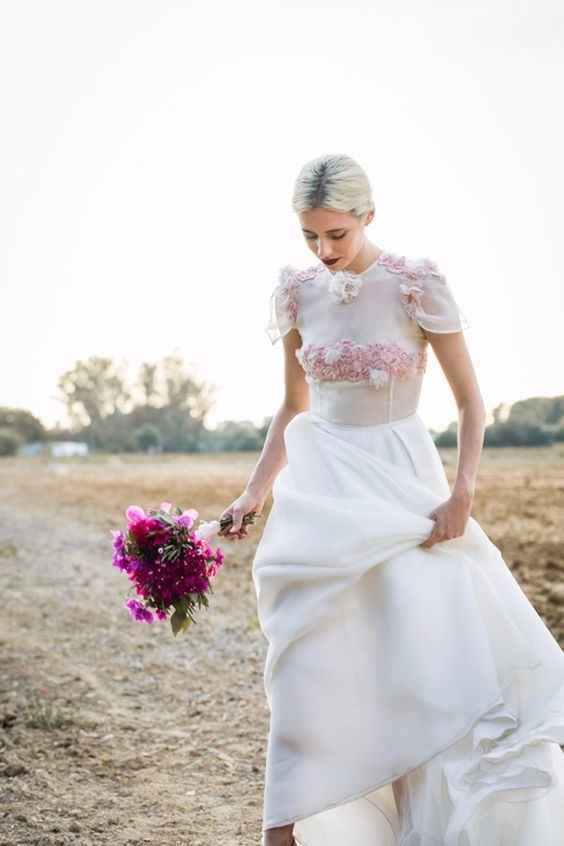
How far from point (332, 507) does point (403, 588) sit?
299mm

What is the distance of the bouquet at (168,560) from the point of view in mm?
3213

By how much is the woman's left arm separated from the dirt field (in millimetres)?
1655

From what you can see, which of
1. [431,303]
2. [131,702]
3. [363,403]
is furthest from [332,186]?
[131,702]

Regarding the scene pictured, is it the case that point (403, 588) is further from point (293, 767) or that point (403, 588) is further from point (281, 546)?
point (293, 767)

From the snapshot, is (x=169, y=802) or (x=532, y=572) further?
(x=532, y=572)

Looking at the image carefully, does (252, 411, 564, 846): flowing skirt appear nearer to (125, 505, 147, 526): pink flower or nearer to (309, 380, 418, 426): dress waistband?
(309, 380, 418, 426): dress waistband

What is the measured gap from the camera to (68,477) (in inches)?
1190

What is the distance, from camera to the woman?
2750 millimetres

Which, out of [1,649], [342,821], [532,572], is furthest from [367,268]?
[532,572]

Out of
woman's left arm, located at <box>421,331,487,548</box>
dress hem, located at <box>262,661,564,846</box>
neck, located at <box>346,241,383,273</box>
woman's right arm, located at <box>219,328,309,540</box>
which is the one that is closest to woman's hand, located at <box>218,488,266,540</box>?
woman's right arm, located at <box>219,328,309,540</box>

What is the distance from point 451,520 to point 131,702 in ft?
12.1

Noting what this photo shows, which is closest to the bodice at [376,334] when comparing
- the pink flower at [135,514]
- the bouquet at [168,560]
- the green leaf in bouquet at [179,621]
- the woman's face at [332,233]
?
the woman's face at [332,233]

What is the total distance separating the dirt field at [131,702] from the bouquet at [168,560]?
107cm

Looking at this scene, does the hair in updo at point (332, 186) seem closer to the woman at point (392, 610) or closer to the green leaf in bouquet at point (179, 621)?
→ the woman at point (392, 610)
